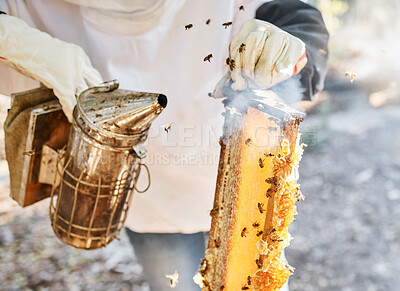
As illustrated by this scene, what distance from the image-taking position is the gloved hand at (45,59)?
194 centimetres

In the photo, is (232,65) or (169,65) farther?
(169,65)

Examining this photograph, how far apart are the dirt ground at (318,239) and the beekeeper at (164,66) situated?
4.32 feet

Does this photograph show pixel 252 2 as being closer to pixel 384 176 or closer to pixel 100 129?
pixel 100 129

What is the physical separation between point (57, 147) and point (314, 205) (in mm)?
3525

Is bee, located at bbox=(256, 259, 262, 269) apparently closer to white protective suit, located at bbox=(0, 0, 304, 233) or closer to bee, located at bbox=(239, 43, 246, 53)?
bee, located at bbox=(239, 43, 246, 53)

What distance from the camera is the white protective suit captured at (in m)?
2.09

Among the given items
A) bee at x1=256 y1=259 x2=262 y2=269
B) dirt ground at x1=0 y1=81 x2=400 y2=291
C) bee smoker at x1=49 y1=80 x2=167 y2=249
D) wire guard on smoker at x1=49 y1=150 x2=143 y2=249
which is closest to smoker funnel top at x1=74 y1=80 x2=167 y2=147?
→ bee smoker at x1=49 y1=80 x2=167 y2=249

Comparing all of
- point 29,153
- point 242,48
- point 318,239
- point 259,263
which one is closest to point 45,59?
point 29,153

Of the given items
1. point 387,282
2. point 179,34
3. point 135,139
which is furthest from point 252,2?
point 387,282

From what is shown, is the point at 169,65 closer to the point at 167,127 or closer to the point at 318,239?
the point at 167,127

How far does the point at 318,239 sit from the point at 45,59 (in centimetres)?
331

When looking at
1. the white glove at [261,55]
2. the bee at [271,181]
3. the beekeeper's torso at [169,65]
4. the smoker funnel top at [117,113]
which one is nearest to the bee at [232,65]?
the white glove at [261,55]

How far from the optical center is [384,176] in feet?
18.6

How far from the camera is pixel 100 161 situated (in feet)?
5.92
